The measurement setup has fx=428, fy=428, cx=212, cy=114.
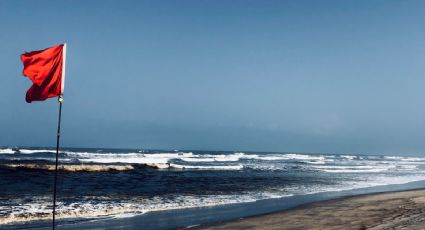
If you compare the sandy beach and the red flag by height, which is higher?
the red flag

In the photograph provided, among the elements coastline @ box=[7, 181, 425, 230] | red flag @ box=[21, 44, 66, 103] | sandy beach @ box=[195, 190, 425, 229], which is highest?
red flag @ box=[21, 44, 66, 103]

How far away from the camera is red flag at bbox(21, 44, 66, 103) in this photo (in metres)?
8.74

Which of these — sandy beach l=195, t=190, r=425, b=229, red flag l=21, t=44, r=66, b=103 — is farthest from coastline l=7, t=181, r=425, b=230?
red flag l=21, t=44, r=66, b=103

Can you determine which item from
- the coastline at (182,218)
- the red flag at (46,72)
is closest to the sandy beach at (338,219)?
the coastline at (182,218)

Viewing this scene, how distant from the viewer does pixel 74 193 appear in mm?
20844

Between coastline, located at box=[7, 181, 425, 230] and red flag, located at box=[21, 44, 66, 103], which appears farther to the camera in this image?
coastline, located at box=[7, 181, 425, 230]

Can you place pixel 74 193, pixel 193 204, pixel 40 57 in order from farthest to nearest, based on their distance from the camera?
1. pixel 74 193
2. pixel 193 204
3. pixel 40 57

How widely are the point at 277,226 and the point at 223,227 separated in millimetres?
1585

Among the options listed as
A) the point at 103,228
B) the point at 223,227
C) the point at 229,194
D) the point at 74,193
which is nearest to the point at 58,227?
the point at 103,228

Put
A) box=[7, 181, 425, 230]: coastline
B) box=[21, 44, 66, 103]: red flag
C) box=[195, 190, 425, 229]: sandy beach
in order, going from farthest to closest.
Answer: box=[7, 181, 425, 230]: coastline < box=[195, 190, 425, 229]: sandy beach < box=[21, 44, 66, 103]: red flag

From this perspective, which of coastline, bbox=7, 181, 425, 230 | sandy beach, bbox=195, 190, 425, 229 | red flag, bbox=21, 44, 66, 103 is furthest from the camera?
coastline, bbox=7, 181, 425, 230

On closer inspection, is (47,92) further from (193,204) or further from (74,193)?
(74,193)

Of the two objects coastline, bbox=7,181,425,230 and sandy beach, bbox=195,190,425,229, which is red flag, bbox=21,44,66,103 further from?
sandy beach, bbox=195,190,425,229

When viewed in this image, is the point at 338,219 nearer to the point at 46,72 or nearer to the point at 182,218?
the point at 182,218
